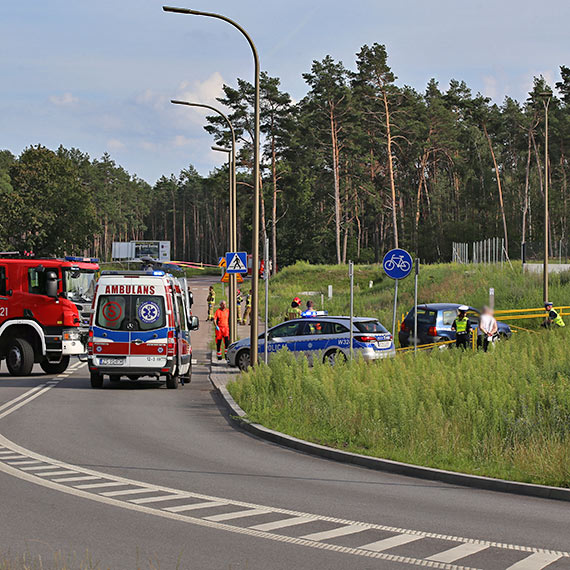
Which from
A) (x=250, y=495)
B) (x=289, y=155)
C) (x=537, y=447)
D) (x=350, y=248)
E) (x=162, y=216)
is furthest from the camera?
(x=162, y=216)

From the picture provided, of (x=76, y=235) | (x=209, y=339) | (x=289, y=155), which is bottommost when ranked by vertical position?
(x=209, y=339)

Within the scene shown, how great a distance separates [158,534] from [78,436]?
6.78m

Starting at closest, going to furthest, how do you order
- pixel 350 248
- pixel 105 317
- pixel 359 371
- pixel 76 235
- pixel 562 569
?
pixel 562 569, pixel 359 371, pixel 105 317, pixel 76 235, pixel 350 248

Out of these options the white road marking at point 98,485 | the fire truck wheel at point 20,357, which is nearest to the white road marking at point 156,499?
the white road marking at point 98,485

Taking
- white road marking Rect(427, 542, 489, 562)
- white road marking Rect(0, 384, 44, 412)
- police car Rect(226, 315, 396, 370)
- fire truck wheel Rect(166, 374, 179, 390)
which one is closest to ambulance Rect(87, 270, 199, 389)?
fire truck wheel Rect(166, 374, 179, 390)

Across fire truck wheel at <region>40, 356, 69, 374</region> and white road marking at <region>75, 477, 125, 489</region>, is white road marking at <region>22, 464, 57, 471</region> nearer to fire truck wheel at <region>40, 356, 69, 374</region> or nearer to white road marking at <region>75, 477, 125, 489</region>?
white road marking at <region>75, 477, 125, 489</region>

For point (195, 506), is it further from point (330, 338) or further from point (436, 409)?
point (330, 338)

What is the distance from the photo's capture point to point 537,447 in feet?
36.3

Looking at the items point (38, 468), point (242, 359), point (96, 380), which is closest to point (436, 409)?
point (38, 468)

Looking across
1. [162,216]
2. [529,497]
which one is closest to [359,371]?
[529,497]

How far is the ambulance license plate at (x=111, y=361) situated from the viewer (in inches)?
843

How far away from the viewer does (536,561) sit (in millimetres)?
6758

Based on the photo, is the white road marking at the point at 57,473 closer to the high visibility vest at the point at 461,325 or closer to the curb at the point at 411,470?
Result: the curb at the point at 411,470

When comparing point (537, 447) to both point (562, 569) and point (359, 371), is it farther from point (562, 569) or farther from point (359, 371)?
point (359, 371)
